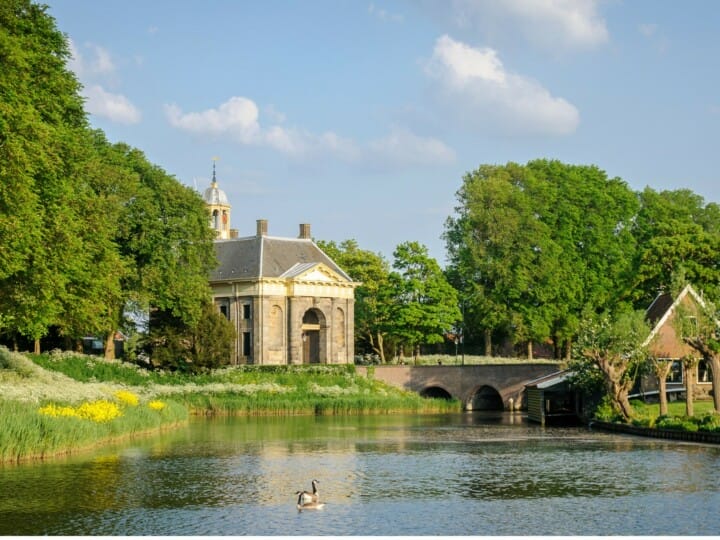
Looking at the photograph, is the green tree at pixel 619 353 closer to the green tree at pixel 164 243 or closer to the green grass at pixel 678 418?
the green grass at pixel 678 418

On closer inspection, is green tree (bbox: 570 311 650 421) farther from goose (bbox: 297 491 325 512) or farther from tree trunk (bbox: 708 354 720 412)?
goose (bbox: 297 491 325 512)

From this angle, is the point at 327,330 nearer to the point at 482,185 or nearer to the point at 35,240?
the point at 482,185

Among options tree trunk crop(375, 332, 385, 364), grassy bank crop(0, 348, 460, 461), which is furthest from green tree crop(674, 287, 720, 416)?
tree trunk crop(375, 332, 385, 364)

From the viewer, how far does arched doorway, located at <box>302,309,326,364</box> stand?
288 ft

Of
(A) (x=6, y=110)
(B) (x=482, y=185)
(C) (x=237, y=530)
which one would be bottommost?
(C) (x=237, y=530)

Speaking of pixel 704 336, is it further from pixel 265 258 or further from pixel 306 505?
pixel 265 258

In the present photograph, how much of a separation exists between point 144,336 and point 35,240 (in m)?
33.0

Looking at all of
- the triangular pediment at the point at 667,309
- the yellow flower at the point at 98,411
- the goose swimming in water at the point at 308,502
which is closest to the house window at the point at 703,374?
the triangular pediment at the point at 667,309

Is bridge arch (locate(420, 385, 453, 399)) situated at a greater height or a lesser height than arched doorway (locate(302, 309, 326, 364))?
lesser

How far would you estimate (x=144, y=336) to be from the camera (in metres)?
71.6

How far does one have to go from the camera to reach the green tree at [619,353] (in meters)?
49.7

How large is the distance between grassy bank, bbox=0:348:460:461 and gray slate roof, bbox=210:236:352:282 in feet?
33.1

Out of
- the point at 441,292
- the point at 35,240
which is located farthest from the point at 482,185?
the point at 35,240

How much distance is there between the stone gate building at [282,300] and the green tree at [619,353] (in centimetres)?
3544
